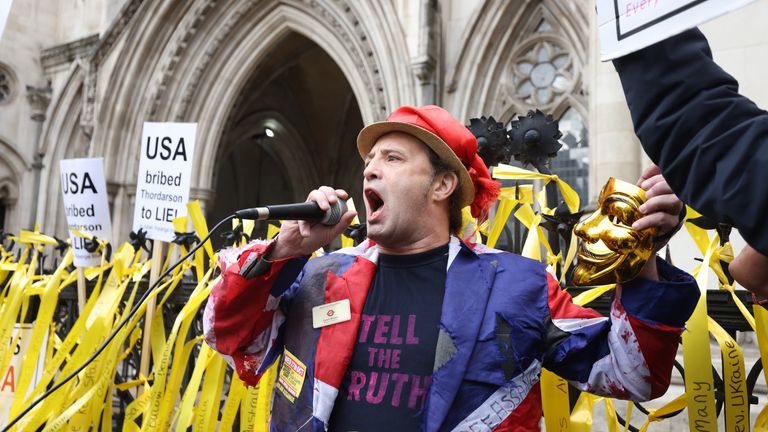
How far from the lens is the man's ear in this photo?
6.41 feet

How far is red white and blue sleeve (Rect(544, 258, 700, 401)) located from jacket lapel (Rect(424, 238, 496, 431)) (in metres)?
0.18

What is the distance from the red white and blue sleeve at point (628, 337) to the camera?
149 centimetres

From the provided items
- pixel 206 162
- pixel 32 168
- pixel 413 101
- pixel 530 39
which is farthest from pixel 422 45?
pixel 32 168

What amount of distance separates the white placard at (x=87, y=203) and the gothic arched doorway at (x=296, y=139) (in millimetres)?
11755

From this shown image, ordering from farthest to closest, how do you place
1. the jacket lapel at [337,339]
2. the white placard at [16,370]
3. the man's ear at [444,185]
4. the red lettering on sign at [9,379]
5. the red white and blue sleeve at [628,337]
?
the red lettering on sign at [9,379], the white placard at [16,370], the man's ear at [444,185], the jacket lapel at [337,339], the red white and blue sleeve at [628,337]

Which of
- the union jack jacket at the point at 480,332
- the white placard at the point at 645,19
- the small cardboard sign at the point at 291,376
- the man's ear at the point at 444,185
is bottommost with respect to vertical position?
the small cardboard sign at the point at 291,376

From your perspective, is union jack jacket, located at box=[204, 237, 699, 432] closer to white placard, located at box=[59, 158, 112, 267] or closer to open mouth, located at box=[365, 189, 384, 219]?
open mouth, located at box=[365, 189, 384, 219]

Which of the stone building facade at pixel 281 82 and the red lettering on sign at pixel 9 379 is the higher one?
the stone building facade at pixel 281 82

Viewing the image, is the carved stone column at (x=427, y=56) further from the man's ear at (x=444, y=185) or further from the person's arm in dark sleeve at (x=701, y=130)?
the person's arm in dark sleeve at (x=701, y=130)

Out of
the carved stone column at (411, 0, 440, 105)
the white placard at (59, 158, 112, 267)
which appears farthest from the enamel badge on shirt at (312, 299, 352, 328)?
the carved stone column at (411, 0, 440, 105)

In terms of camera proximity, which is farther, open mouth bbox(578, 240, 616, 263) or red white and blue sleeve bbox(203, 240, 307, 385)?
red white and blue sleeve bbox(203, 240, 307, 385)

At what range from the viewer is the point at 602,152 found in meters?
6.39

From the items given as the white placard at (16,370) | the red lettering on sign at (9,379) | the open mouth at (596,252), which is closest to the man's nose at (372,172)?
the open mouth at (596,252)

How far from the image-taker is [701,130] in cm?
103
